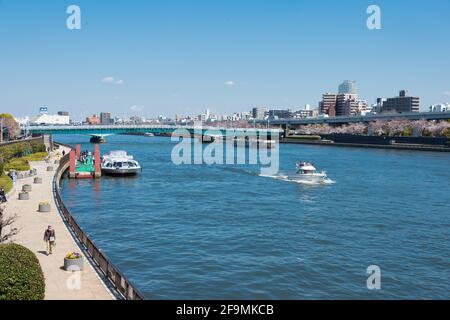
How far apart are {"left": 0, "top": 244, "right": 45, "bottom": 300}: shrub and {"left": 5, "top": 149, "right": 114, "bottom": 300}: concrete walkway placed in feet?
5.64

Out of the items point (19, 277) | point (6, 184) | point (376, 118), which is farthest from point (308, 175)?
point (376, 118)

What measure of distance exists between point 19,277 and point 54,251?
8.13 metres

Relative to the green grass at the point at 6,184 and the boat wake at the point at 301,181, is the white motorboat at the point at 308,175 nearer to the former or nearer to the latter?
the boat wake at the point at 301,181

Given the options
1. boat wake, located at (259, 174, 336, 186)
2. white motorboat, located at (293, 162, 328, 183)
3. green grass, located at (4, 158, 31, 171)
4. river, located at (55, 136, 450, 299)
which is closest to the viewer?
river, located at (55, 136, 450, 299)

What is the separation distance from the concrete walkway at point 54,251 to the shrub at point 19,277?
1718 millimetres

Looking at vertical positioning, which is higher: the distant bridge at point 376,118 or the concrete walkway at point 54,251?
the distant bridge at point 376,118

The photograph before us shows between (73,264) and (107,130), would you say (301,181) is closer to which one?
(73,264)

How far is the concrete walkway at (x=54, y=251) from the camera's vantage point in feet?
54.0

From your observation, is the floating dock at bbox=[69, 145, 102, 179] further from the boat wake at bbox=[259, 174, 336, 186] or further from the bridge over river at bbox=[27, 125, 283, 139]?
the bridge over river at bbox=[27, 125, 283, 139]

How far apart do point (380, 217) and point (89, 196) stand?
25081 millimetres

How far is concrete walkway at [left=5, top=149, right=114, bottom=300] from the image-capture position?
16469 millimetres

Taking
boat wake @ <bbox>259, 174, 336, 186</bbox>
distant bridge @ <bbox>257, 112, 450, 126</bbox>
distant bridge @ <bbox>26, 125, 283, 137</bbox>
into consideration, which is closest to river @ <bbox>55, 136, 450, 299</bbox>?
boat wake @ <bbox>259, 174, 336, 186</bbox>

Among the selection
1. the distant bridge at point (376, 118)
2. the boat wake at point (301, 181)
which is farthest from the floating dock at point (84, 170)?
the distant bridge at point (376, 118)
